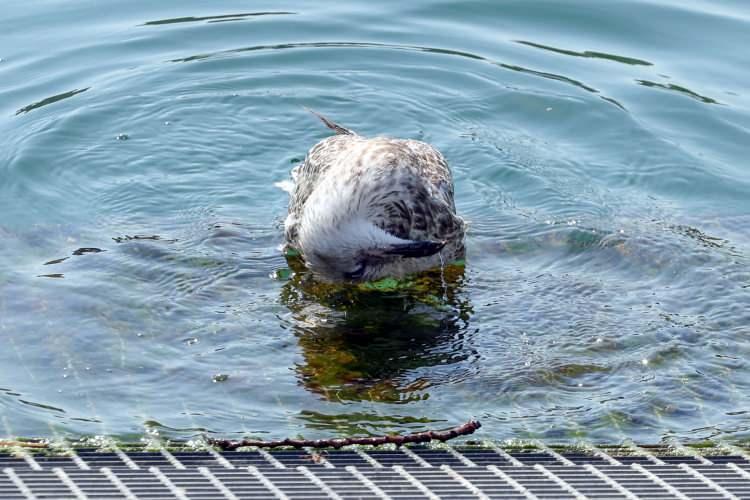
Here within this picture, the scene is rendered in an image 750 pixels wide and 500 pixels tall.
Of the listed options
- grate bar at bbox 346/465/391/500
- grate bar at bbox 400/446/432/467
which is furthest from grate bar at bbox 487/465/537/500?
grate bar at bbox 346/465/391/500

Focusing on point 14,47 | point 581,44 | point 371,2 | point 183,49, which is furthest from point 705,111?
point 14,47

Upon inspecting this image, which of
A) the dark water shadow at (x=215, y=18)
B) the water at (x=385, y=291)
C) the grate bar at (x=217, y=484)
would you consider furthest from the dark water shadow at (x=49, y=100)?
the grate bar at (x=217, y=484)

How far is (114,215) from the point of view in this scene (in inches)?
366

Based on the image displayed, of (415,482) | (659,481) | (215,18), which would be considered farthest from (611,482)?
(215,18)

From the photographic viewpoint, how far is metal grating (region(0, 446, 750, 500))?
199 inches

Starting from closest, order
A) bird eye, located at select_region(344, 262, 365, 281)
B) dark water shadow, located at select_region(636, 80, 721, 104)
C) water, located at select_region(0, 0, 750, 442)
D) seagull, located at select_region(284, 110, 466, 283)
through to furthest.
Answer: water, located at select_region(0, 0, 750, 442) → seagull, located at select_region(284, 110, 466, 283) → bird eye, located at select_region(344, 262, 365, 281) → dark water shadow, located at select_region(636, 80, 721, 104)

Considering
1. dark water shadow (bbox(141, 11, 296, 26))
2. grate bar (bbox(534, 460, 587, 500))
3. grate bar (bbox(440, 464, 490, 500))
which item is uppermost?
dark water shadow (bbox(141, 11, 296, 26))

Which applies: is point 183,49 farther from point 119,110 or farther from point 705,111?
point 705,111

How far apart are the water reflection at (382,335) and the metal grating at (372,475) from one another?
1.35 meters

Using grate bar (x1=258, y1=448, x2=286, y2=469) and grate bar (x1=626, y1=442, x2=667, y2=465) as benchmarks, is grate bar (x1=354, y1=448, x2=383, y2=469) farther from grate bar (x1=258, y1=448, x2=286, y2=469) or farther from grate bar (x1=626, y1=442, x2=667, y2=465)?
grate bar (x1=626, y1=442, x2=667, y2=465)

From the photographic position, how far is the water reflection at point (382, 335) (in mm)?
7109

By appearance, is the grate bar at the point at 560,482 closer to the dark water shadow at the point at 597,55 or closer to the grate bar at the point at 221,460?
the grate bar at the point at 221,460

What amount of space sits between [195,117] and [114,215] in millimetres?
1814

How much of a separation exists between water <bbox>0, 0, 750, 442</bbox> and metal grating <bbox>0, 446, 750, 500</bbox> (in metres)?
0.84
